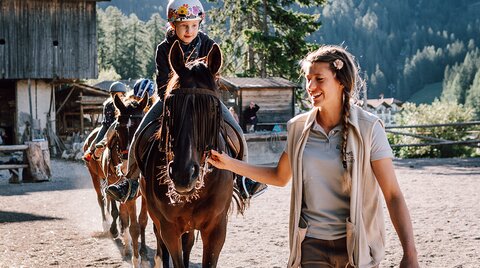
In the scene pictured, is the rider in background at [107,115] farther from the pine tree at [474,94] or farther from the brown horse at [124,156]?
the pine tree at [474,94]

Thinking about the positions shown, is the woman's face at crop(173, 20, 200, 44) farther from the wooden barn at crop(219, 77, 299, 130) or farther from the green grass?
the green grass

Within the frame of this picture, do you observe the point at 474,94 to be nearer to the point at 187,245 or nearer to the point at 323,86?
the point at 187,245

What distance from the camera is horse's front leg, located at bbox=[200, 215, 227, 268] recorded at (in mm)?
5656

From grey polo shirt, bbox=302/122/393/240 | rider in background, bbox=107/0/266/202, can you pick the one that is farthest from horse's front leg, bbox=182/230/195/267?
grey polo shirt, bbox=302/122/393/240

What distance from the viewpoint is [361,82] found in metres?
3.86

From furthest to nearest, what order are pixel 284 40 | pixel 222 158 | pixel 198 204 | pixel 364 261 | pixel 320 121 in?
pixel 284 40 → pixel 198 204 → pixel 222 158 → pixel 320 121 → pixel 364 261

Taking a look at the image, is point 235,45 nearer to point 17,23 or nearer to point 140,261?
point 17,23

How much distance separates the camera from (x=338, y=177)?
361 centimetres

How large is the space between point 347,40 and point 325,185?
180m

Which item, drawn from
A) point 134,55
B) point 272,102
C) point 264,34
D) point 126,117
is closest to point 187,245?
point 126,117

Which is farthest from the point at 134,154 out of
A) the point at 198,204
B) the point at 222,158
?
the point at 222,158

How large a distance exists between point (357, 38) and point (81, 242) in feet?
588

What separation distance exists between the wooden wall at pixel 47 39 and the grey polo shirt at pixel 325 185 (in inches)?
1324

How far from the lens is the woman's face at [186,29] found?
615 centimetres
